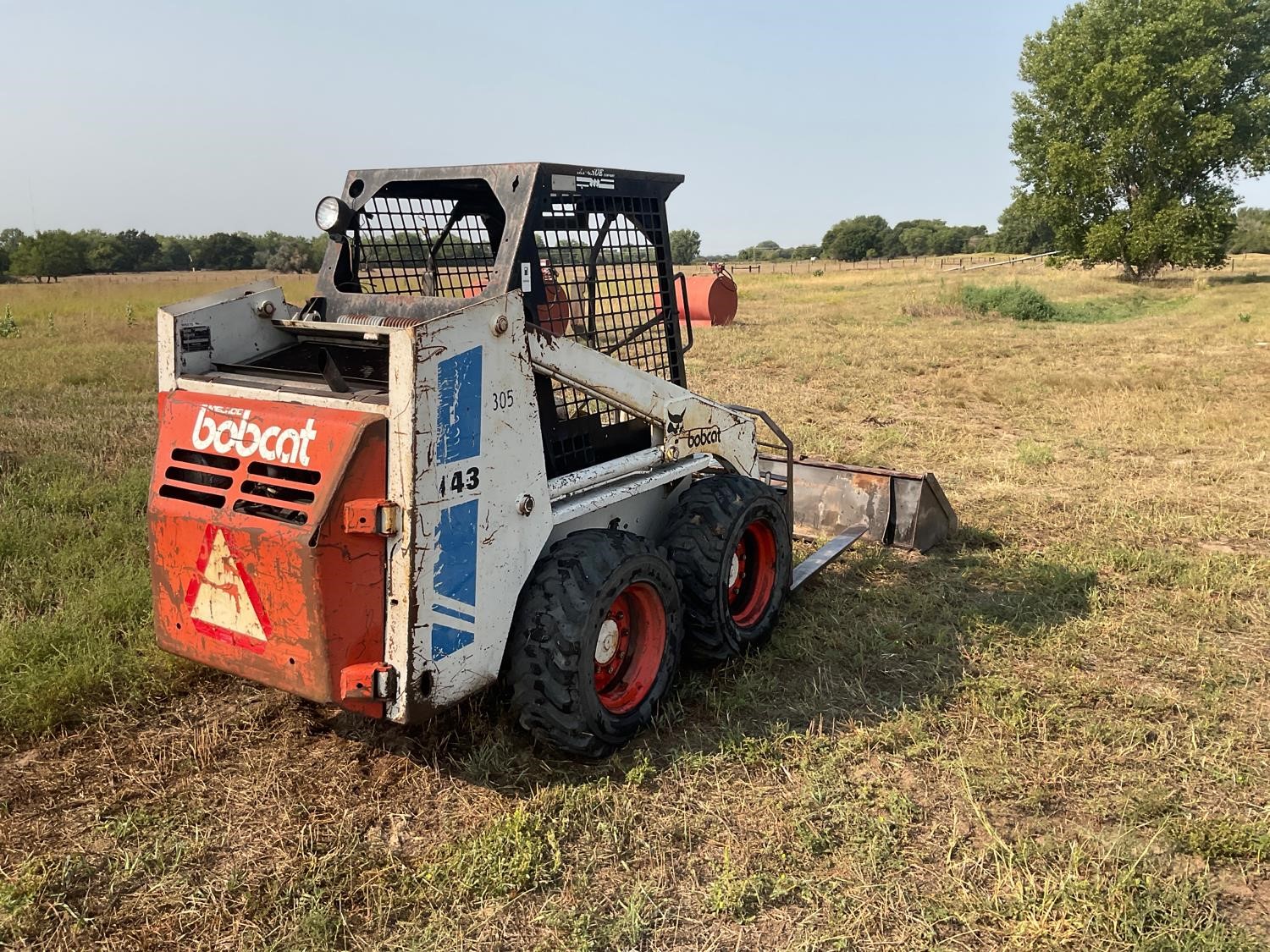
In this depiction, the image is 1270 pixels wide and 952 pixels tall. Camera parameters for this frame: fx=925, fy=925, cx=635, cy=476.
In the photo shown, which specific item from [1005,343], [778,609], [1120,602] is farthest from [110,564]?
[1005,343]

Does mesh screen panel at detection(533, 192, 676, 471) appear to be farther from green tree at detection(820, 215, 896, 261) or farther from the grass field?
green tree at detection(820, 215, 896, 261)

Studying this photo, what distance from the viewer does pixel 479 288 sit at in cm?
400

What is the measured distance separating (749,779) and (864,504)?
119 inches

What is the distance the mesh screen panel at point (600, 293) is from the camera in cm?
363

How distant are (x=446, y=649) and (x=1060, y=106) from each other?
3610cm

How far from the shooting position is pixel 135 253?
51.7 metres

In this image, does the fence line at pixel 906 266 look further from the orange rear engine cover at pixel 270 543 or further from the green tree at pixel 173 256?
the orange rear engine cover at pixel 270 543

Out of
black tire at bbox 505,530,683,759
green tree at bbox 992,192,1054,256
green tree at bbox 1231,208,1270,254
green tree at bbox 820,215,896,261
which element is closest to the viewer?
black tire at bbox 505,530,683,759

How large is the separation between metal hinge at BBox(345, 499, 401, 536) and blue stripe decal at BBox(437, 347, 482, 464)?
0.21 m

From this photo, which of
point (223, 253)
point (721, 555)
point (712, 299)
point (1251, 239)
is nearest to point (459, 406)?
point (721, 555)

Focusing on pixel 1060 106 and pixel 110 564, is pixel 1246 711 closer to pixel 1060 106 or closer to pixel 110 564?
pixel 110 564

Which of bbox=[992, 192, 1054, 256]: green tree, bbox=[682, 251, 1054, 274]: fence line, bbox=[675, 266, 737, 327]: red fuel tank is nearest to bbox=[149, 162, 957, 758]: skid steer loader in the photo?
bbox=[675, 266, 737, 327]: red fuel tank

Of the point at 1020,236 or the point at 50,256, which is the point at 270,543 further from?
the point at 1020,236

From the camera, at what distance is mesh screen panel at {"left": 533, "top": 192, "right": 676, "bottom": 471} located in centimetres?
363
